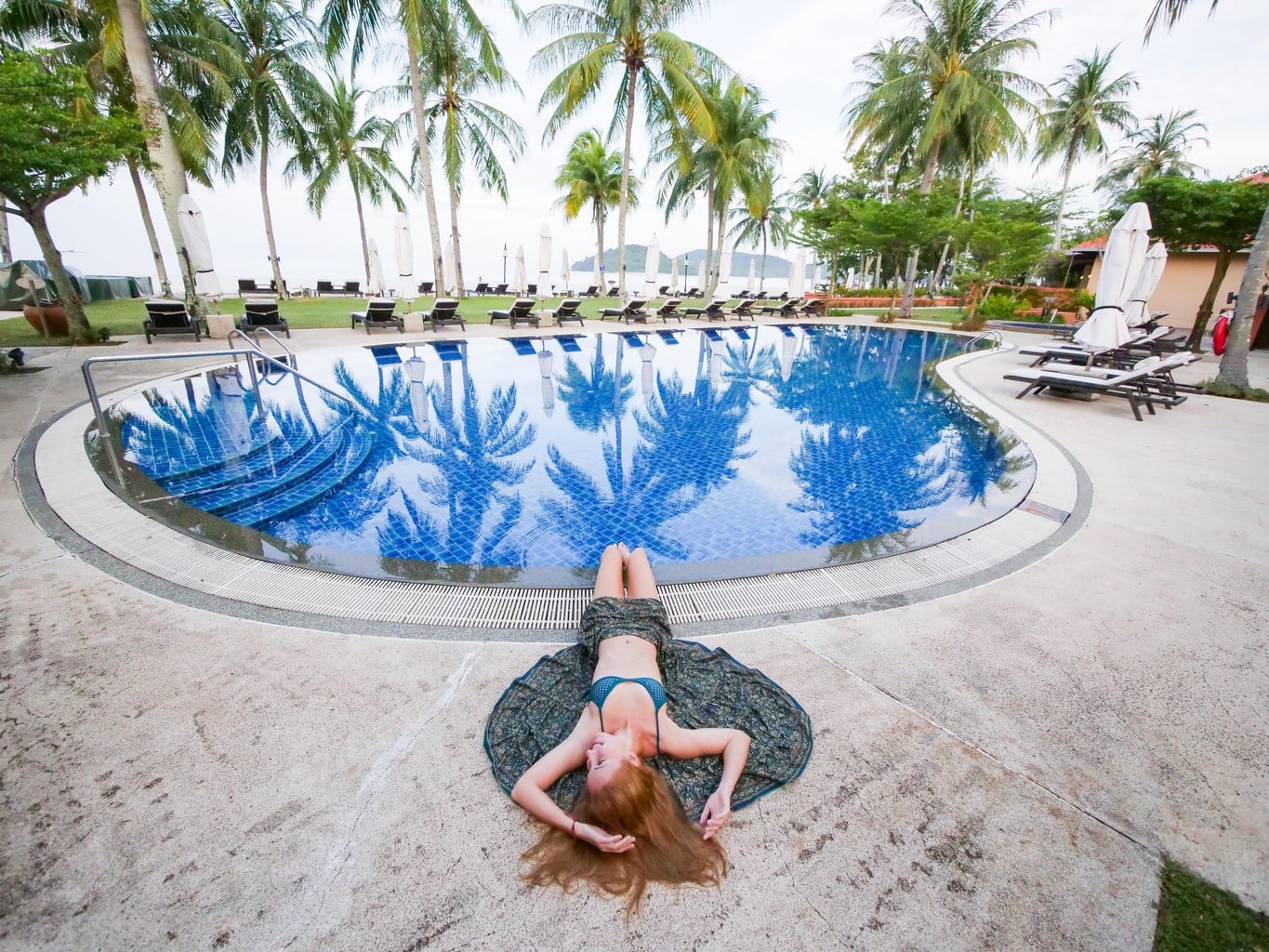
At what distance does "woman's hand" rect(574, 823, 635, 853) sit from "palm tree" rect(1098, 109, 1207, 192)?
38.2 meters

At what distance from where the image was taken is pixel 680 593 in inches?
131

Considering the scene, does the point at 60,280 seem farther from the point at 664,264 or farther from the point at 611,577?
the point at 664,264

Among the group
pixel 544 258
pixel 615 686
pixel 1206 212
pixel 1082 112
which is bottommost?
pixel 615 686

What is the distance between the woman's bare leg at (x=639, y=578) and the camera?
3.06 metres

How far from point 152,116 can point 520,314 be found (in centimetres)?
825

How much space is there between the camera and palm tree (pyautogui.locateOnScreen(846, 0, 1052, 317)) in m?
18.3

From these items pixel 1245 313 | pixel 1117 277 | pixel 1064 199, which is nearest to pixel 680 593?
pixel 1117 277

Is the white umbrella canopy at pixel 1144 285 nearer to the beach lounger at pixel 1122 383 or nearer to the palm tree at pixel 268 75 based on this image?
the beach lounger at pixel 1122 383

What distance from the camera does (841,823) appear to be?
6.15ft

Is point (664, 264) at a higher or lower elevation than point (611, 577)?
higher

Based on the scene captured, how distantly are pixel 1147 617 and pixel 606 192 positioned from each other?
103 feet

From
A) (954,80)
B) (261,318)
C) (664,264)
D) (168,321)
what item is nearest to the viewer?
(168,321)

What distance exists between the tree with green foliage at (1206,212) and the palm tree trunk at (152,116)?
21735 millimetres

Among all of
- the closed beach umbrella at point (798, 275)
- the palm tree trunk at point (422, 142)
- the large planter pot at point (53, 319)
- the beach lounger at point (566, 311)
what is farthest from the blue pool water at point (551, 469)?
the closed beach umbrella at point (798, 275)
